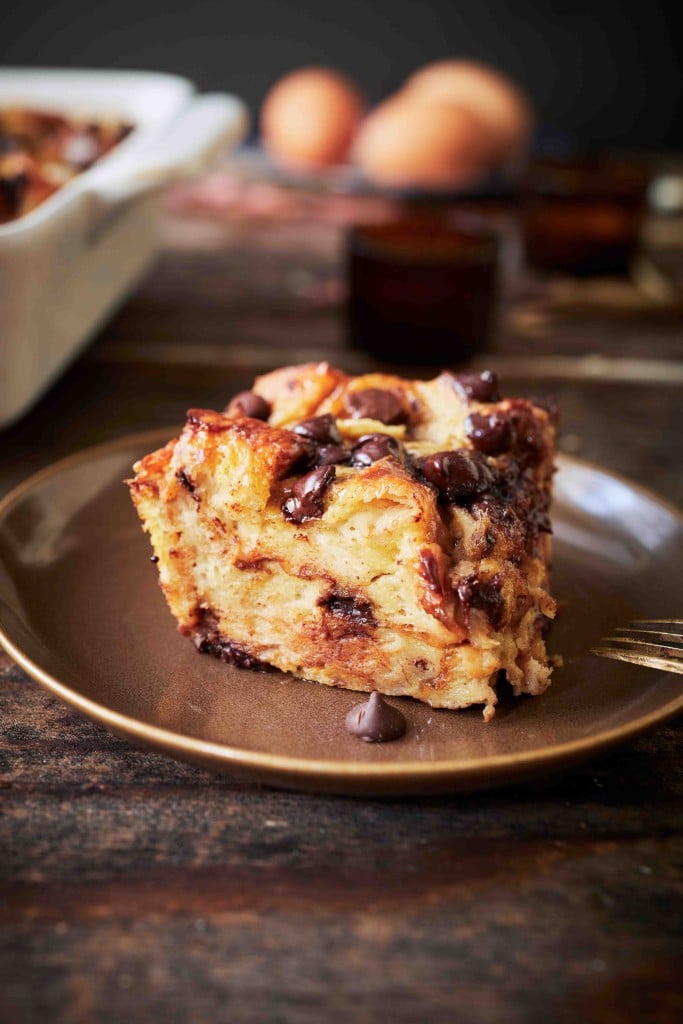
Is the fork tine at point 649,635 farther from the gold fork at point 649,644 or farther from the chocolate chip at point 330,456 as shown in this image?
the chocolate chip at point 330,456

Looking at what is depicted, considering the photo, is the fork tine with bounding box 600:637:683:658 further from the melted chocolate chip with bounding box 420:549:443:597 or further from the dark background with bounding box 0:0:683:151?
the dark background with bounding box 0:0:683:151

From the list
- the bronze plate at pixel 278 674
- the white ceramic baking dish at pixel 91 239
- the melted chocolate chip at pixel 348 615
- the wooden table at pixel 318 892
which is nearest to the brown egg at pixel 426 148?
the white ceramic baking dish at pixel 91 239

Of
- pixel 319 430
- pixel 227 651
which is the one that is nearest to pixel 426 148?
pixel 319 430

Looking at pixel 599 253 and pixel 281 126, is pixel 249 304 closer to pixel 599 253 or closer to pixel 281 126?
pixel 599 253

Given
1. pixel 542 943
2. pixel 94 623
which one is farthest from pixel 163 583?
pixel 542 943

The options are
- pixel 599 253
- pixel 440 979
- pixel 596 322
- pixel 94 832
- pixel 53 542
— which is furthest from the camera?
pixel 599 253

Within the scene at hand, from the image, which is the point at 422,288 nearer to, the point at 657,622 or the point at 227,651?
the point at 657,622

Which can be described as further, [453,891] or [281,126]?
[281,126]
